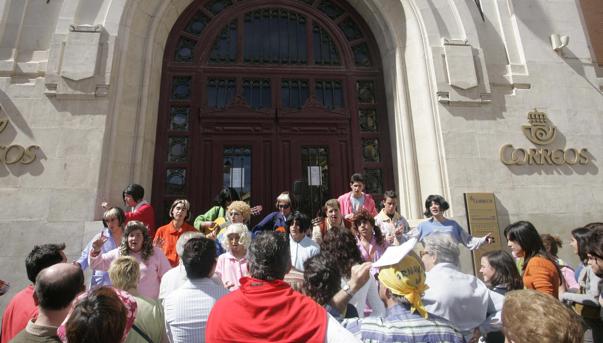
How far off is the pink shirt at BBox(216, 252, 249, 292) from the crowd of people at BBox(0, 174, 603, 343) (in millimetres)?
13

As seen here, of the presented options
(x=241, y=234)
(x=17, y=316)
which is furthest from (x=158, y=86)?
(x=17, y=316)

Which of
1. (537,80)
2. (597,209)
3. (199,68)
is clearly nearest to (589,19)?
(537,80)

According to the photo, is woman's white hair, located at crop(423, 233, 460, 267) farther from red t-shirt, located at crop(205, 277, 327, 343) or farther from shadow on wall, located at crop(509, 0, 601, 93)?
shadow on wall, located at crop(509, 0, 601, 93)

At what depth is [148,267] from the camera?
3855 millimetres

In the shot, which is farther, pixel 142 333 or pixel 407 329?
pixel 142 333

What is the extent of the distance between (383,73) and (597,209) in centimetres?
556

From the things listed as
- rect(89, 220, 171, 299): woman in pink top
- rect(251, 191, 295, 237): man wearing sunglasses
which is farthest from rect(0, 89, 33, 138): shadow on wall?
rect(251, 191, 295, 237): man wearing sunglasses

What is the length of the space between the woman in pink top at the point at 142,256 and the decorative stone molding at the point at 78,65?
14.2 ft

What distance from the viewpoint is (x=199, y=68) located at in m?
8.84

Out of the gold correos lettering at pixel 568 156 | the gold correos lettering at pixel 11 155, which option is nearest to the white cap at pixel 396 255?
the gold correos lettering at pixel 11 155

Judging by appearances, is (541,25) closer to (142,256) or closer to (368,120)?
(368,120)

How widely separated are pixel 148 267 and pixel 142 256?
0.14 metres

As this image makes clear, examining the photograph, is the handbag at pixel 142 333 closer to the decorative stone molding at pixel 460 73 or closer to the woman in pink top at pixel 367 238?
the woman in pink top at pixel 367 238

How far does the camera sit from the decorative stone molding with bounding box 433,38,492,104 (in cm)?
791
